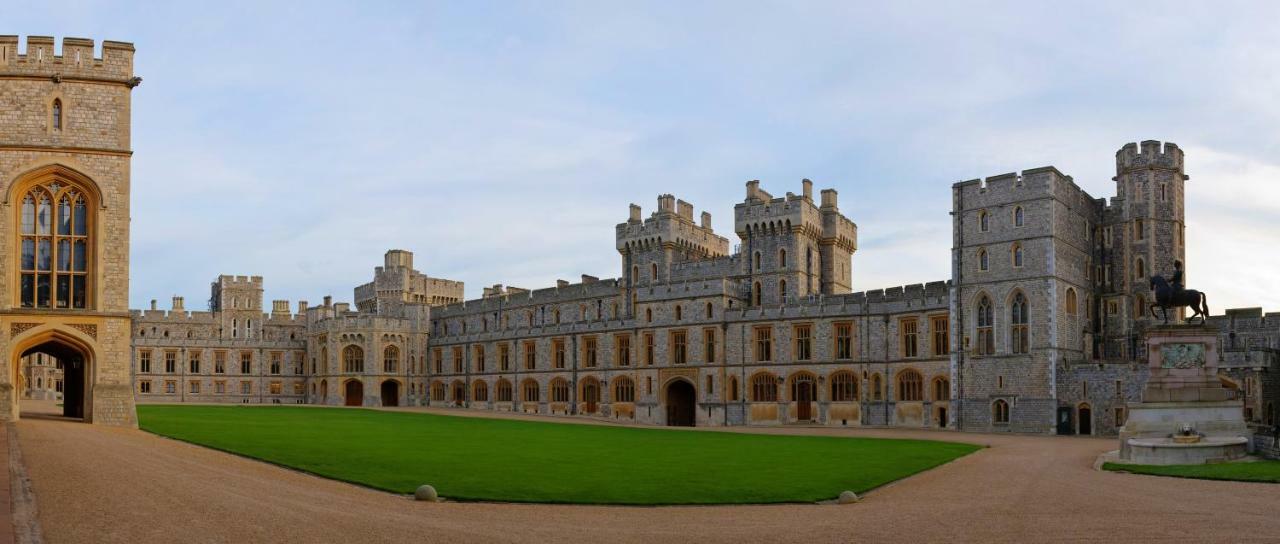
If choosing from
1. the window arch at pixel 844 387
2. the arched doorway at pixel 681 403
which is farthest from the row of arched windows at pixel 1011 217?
the arched doorway at pixel 681 403

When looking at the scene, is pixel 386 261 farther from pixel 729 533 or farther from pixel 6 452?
pixel 729 533

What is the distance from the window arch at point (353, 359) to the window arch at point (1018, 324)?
51.3 metres

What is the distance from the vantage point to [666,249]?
235 feet

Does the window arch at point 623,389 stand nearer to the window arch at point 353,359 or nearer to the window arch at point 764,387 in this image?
the window arch at point 764,387

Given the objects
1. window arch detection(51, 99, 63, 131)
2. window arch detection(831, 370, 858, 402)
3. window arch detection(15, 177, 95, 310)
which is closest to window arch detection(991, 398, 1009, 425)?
window arch detection(831, 370, 858, 402)

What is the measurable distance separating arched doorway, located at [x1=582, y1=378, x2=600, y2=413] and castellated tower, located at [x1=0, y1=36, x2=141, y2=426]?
4042 centimetres

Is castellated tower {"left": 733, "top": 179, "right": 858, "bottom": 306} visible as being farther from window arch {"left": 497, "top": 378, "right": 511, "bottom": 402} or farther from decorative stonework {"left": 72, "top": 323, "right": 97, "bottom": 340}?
decorative stonework {"left": 72, "top": 323, "right": 97, "bottom": 340}

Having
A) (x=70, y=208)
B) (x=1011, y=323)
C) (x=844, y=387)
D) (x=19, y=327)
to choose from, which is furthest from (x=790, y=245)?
(x=19, y=327)

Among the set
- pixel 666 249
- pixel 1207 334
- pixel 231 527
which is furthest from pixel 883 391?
pixel 231 527

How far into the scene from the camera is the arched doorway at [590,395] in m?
71.8

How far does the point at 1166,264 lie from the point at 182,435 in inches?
1800

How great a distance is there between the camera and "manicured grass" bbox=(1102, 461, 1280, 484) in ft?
76.7

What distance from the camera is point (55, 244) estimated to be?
3369 cm

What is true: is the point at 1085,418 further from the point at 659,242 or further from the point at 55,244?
the point at 55,244
